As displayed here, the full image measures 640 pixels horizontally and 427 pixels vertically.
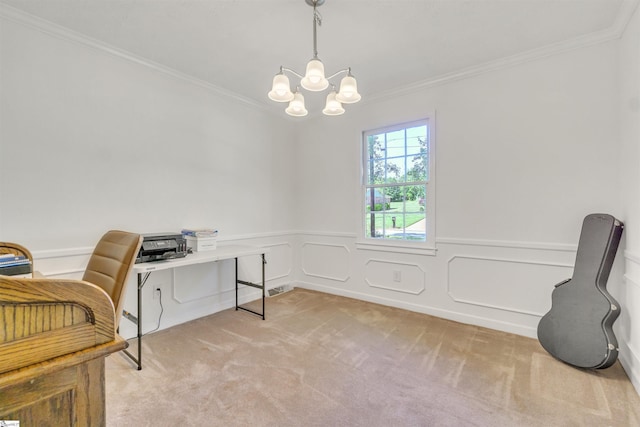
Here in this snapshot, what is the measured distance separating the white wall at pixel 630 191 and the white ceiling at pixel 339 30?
30cm

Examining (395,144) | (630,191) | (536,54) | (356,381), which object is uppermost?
(536,54)

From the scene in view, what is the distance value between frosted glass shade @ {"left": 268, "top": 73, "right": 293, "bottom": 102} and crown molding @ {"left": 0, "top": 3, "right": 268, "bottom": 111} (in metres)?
1.56

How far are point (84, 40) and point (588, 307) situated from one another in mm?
4308

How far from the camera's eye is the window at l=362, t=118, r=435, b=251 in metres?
3.24

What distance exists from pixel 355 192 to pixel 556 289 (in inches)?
85.2

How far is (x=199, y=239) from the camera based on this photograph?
2869 mm

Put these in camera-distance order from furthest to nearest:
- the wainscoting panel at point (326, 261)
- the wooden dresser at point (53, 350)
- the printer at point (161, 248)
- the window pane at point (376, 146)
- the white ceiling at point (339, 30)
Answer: the wainscoting panel at point (326, 261), the window pane at point (376, 146), the printer at point (161, 248), the white ceiling at point (339, 30), the wooden dresser at point (53, 350)

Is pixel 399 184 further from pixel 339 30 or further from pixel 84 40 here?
pixel 84 40

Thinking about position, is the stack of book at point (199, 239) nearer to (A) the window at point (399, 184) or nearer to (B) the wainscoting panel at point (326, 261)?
(B) the wainscoting panel at point (326, 261)

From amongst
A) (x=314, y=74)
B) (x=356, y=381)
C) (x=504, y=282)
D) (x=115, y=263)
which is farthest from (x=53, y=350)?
(x=504, y=282)

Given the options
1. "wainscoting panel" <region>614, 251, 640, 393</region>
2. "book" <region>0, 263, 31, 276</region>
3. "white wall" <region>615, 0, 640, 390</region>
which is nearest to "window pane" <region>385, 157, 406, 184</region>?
"white wall" <region>615, 0, 640, 390</region>

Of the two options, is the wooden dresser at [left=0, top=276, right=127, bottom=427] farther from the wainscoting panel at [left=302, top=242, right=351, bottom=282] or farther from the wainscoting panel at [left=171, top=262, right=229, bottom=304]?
the wainscoting panel at [left=302, top=242, right=351, bottom=282]

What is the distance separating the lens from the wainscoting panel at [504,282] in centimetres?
257

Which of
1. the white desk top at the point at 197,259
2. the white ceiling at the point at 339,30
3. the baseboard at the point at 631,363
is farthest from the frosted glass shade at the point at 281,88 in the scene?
the baseboard at the point at 631,363
